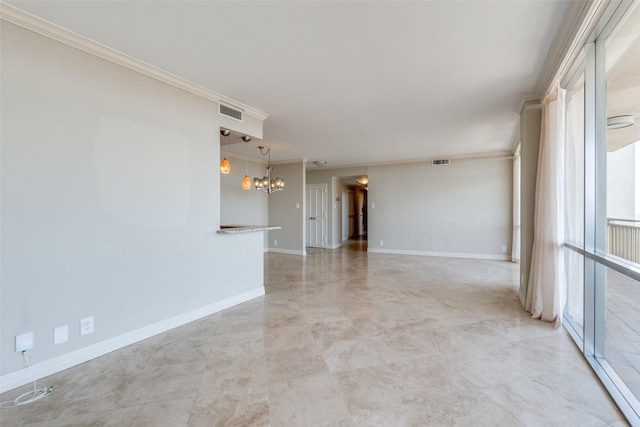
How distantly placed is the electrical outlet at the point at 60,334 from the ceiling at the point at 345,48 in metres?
2.24

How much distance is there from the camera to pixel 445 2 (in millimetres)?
1759

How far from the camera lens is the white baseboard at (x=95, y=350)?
1.85 m

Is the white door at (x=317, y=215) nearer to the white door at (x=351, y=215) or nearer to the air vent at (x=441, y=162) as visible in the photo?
the white door at (x=351, y=215)

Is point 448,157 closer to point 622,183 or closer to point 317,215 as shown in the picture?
point 317,215

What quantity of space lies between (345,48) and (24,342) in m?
3.22

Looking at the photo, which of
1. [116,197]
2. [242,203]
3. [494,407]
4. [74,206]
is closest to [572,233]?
[494,407]

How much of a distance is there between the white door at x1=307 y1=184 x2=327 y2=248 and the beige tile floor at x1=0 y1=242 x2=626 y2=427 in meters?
4.95

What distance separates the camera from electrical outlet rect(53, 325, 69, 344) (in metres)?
2.02

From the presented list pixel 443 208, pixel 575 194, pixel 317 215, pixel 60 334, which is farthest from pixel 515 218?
pixel 60 334

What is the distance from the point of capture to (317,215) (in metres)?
8.38

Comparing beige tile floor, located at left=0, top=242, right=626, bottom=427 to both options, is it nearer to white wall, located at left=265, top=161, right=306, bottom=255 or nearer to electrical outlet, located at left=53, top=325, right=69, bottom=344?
electrical outlet, located at left=53, top=325, right=69, bottom=344

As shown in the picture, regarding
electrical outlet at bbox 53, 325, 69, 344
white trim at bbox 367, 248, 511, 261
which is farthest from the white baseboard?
white trim at bbox 367, 248, 511, 261

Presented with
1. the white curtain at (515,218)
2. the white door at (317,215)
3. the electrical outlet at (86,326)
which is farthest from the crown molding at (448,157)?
the electrical outlet at (86,326)

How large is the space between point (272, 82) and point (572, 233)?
3451 millimetres
